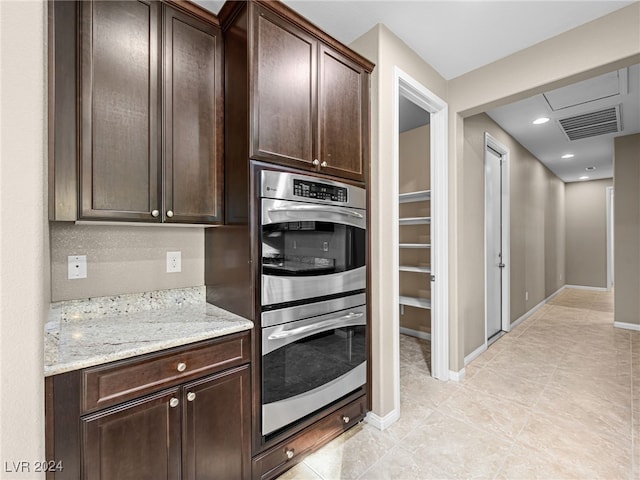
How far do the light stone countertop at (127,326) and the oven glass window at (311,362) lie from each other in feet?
0.91

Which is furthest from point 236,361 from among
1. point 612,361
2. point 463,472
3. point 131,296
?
point 612,361

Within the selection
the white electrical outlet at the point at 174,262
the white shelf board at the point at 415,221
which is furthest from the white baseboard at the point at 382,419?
the white shelf board at the point at 415,221

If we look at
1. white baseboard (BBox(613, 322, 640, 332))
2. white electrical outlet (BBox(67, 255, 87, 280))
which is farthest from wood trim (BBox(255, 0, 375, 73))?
white baseboard (BBox(613, 322, 640, 332))

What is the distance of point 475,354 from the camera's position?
319 cm

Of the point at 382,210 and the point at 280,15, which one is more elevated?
the point at 280,15

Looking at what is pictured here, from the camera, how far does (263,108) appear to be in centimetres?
149

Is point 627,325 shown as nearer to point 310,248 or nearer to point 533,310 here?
point 533,310

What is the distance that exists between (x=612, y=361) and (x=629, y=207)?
7.79 ft

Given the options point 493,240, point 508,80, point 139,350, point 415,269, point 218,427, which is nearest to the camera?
point 139,350

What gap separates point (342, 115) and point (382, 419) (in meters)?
2.01

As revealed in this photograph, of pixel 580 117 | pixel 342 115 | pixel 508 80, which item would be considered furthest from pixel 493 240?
pixel 342 115

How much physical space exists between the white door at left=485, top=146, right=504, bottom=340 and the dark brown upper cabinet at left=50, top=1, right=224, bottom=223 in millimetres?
3121

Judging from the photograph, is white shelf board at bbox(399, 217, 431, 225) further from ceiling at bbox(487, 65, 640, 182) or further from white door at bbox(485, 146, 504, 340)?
ceiling at bbox(487, 65, 640, 182)

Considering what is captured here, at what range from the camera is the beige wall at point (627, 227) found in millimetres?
4109
